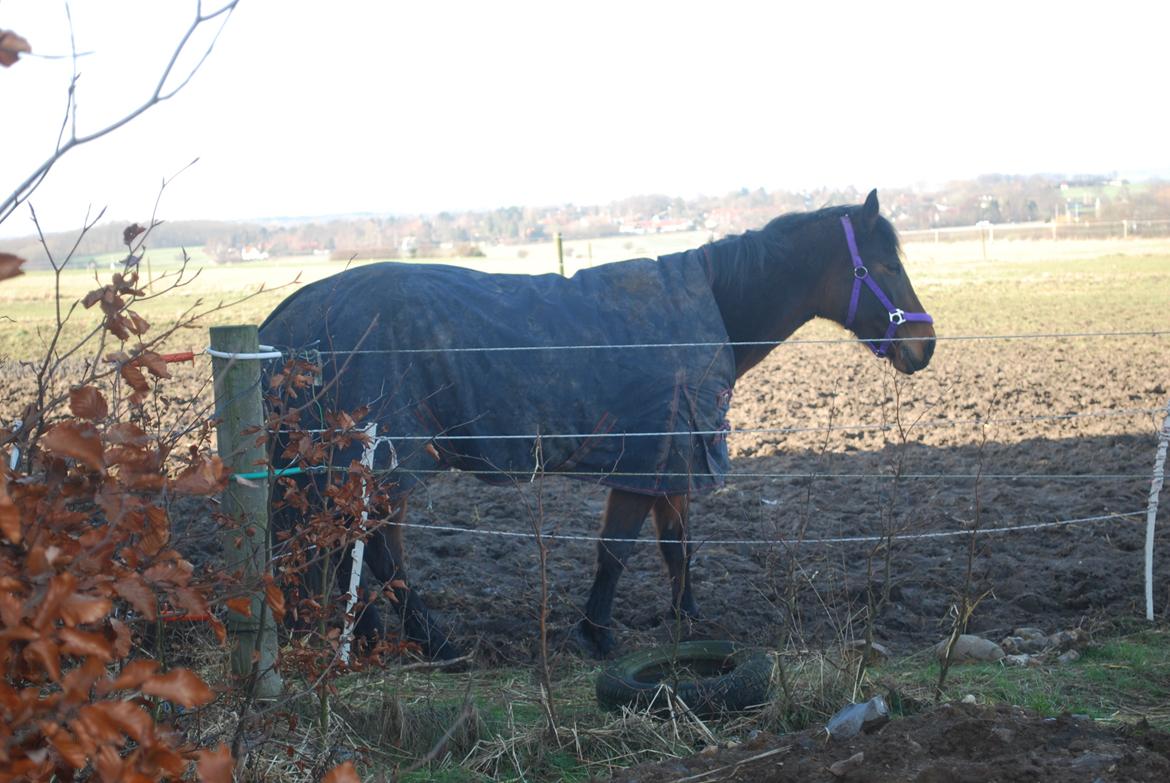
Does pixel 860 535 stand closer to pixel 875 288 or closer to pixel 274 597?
pixel 875 288

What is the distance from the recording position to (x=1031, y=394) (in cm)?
1010

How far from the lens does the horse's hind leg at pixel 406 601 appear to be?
441 centimetres

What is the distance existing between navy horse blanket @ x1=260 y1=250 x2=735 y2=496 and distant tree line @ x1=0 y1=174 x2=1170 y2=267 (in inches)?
1515

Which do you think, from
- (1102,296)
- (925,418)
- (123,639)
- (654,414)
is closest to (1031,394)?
(925,418)

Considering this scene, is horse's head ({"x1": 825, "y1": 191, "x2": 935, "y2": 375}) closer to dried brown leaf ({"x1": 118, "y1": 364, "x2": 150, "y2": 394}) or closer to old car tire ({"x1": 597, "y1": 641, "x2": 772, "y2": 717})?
old car tire ({"x1": 597, "y1": 641, "x2": 772, "y2": 717})

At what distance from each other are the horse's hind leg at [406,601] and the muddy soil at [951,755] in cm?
173

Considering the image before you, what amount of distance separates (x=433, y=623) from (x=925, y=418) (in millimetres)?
6118

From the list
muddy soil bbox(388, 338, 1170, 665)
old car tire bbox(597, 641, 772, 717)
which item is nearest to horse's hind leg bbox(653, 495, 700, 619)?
muddy soil bbox(388, 338, 1170, 665)

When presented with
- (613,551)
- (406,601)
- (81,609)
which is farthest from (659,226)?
(81,609)

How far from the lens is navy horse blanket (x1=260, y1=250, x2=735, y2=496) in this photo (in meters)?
4.53

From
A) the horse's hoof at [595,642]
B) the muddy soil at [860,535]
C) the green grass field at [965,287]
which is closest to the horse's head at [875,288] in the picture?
the muddy soil at [860,535]

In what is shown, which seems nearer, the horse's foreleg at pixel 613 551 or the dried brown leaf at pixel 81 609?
the dried brown leaf at pixel 81 609

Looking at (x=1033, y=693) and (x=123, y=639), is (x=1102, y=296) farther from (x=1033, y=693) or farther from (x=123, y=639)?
(x=123, y=639)

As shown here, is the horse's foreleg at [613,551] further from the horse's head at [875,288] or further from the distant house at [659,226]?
the distant house at [659,226]
